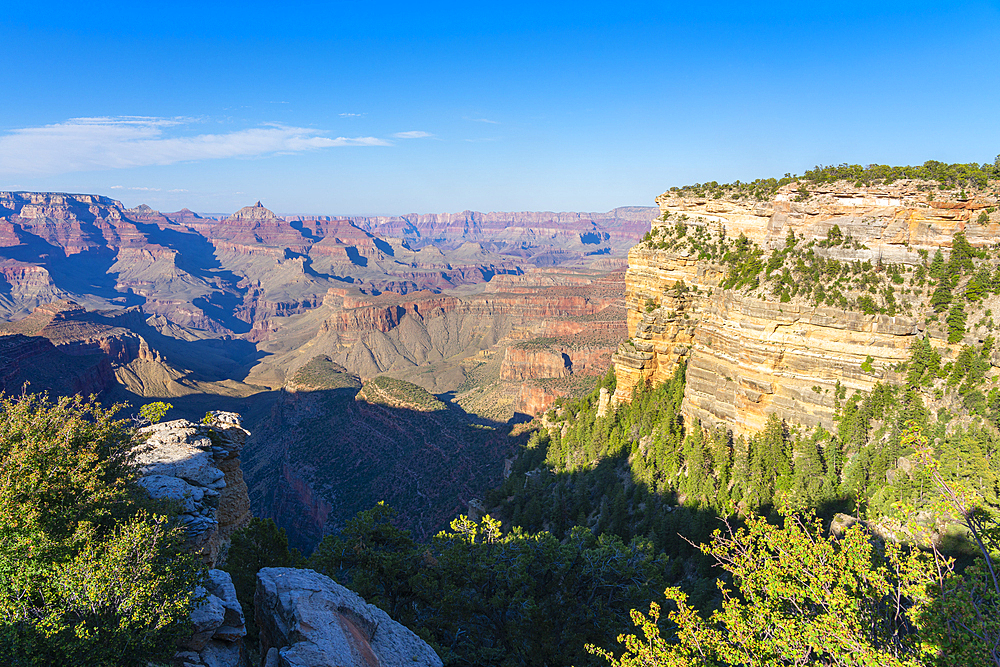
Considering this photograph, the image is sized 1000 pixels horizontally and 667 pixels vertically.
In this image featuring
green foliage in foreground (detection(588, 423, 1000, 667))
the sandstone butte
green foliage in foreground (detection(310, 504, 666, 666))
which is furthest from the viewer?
the sandstone butte

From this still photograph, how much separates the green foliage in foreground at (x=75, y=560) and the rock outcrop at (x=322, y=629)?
258 centimetres

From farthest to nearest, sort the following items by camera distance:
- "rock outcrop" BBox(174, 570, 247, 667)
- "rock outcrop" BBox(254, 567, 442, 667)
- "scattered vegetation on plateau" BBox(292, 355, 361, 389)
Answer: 1. "scattered vegetation on plateau" BBox(292, 355, 361, 389)
2. "rock outcrop" BBox(174, 570, 247, 667)
3. "rock outcrop" BBox(254, 567, 442, 667)

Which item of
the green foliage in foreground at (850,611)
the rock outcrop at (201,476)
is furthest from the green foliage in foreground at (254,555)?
the green foliage in foreground at (850,611)

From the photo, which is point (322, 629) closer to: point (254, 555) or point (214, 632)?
point (214, 632)

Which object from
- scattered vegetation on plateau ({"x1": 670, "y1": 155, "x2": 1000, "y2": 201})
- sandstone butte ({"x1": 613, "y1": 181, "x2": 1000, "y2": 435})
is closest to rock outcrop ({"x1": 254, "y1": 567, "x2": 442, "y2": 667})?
sandstone butte ({"x1": 613, "y1": 181, "x2": 1000, "y2": 435})

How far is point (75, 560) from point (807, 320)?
35602 mm

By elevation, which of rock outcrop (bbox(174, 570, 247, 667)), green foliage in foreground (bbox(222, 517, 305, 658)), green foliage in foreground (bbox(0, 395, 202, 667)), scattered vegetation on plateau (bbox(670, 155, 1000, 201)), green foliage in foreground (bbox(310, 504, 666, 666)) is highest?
scattered vegetation on plateau (bbox(670, 155, 1000, 201))

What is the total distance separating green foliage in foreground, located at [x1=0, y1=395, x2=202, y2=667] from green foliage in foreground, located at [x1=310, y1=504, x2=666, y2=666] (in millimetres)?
10603

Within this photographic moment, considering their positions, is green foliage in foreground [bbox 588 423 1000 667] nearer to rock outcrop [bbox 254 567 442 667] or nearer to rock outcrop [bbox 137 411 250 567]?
rock outcrop [bbox 254 567 442 667]

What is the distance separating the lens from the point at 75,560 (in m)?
14.0

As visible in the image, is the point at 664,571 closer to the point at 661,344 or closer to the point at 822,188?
the point at 661,344

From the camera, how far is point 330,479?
79.6 metres

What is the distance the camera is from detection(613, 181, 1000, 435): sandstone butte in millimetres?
28922

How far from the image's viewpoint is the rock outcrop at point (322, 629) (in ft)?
47.5
